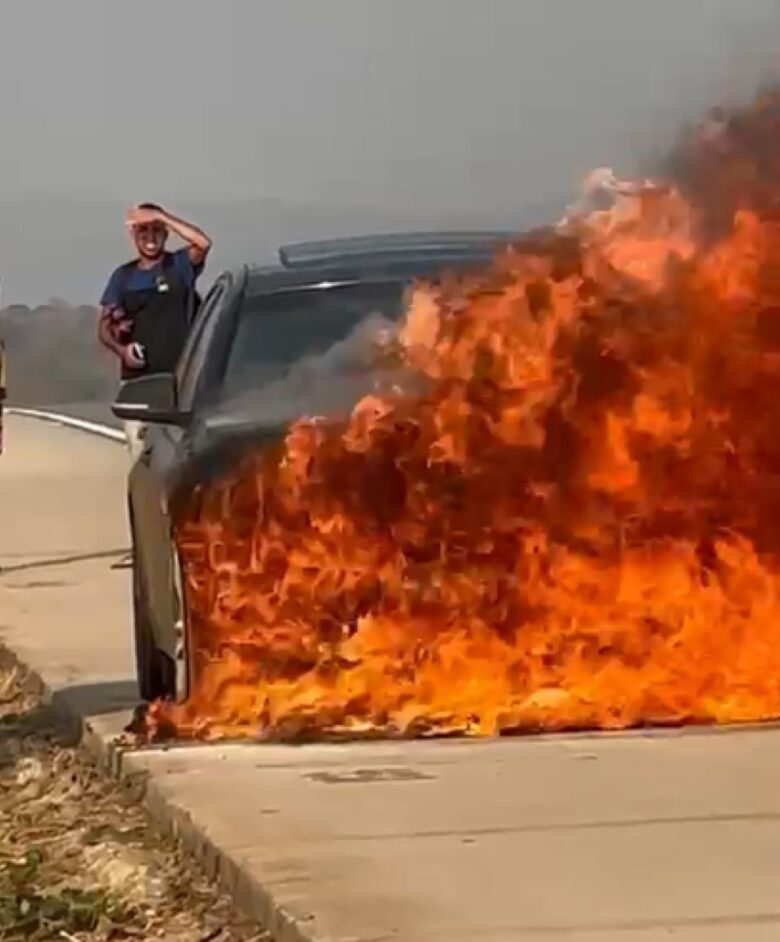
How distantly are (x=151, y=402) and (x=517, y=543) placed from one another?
1.49 m

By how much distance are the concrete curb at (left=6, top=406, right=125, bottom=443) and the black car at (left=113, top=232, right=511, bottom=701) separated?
1729cm

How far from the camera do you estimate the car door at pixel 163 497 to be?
866 centimetres

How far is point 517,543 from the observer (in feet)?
27.7

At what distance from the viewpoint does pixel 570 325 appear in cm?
866

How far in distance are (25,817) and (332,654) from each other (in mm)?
1178

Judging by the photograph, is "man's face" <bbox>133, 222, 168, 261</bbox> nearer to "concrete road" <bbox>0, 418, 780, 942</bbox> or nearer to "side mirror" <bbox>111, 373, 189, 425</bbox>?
"side mirror" <bbox>111, 373, 189, 425</bbox>

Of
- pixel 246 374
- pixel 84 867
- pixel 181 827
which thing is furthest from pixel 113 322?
pixel 84 867

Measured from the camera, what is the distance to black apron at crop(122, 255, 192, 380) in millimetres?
13367

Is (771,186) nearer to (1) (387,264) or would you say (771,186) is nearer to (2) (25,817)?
(1) (387,264)

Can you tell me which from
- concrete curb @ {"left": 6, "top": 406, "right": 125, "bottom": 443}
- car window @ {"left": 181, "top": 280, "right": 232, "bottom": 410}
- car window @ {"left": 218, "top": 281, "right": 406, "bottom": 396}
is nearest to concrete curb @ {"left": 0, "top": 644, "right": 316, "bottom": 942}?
car window @ {"left": 181, "top": 280, "right": 232, "bottom": 410}

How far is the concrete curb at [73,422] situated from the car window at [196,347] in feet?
55.6

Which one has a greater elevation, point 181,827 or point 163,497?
point 163,497

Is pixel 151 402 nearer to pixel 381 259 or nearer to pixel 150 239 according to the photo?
pixel 381 259

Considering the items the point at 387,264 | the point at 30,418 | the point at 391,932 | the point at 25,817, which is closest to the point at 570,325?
the point at 387,264
